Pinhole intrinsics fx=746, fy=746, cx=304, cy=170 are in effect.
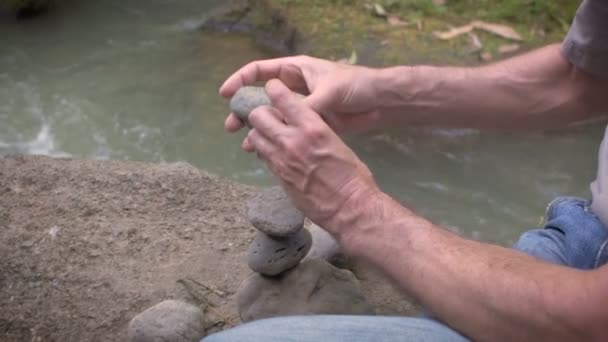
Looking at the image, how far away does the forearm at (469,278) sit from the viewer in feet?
4.43

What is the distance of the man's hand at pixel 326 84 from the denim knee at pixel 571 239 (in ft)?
1.79

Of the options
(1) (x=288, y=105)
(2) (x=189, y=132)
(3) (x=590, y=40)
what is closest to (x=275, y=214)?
(1) (x=288, y=105)

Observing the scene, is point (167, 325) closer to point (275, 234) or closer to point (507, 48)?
point (275, 234)

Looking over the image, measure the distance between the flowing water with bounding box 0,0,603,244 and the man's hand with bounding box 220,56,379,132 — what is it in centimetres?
211

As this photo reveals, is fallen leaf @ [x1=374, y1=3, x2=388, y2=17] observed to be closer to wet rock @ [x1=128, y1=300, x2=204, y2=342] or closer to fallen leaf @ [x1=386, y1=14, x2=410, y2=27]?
fallen leaf @ [x1=386, y1=14, x2=410, y2=27]

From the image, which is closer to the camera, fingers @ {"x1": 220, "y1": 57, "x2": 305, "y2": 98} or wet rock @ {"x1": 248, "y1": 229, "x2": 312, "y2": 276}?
fingers @ {"x1": 220, "y1": 57, "x2": 305, "y2": 98}

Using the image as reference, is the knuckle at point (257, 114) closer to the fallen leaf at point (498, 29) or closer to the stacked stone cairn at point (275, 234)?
the stacked stone cairn at point (275, 234)

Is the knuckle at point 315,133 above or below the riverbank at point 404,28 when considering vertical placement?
above

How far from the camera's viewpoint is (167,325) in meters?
2.13

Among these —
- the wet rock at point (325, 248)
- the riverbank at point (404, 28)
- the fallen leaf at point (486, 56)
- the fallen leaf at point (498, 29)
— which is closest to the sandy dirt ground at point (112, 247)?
the wet rock at point (325, 248)

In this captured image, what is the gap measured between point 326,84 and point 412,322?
66 centimetres

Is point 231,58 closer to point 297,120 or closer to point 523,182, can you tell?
point 523,182

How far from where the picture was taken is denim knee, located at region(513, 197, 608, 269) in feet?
5.51

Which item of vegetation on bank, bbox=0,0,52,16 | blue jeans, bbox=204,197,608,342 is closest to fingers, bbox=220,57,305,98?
blue jeans, bbox=204,197,608,342
